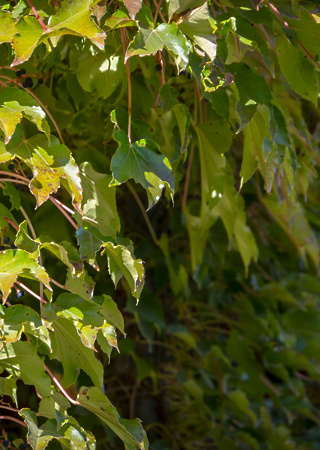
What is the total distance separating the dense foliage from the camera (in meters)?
0.46

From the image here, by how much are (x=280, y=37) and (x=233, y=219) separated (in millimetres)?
317

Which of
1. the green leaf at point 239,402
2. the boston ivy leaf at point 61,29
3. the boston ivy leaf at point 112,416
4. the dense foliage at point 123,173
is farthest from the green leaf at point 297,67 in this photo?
the green leaf at point 239,402

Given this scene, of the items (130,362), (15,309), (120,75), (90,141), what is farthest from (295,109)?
(15,309)

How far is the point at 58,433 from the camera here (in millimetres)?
468

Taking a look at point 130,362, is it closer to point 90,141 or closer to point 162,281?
point 162,281

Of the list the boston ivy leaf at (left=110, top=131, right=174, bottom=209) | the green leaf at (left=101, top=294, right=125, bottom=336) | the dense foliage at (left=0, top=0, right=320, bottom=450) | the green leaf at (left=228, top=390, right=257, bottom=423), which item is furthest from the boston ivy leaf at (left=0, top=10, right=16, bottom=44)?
the green leaf at (left=228, top=390, right=257, bottom=423)

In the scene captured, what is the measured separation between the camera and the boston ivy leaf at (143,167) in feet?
1.64

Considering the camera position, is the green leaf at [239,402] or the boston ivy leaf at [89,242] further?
the green leaf at [239,402]

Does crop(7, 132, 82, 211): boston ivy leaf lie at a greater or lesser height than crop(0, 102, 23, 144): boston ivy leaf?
lesser

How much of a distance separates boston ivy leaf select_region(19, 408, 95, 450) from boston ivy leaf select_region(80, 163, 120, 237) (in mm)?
168

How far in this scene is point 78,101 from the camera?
2.33 feet

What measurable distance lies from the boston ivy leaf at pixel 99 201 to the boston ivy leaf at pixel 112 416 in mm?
145

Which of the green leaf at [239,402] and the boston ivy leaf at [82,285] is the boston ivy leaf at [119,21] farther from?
the green leaf at [239,402]

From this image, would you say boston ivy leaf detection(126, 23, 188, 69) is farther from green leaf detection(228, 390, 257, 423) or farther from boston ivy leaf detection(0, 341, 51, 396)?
green leaf detection(228, 390, 257, 423)
